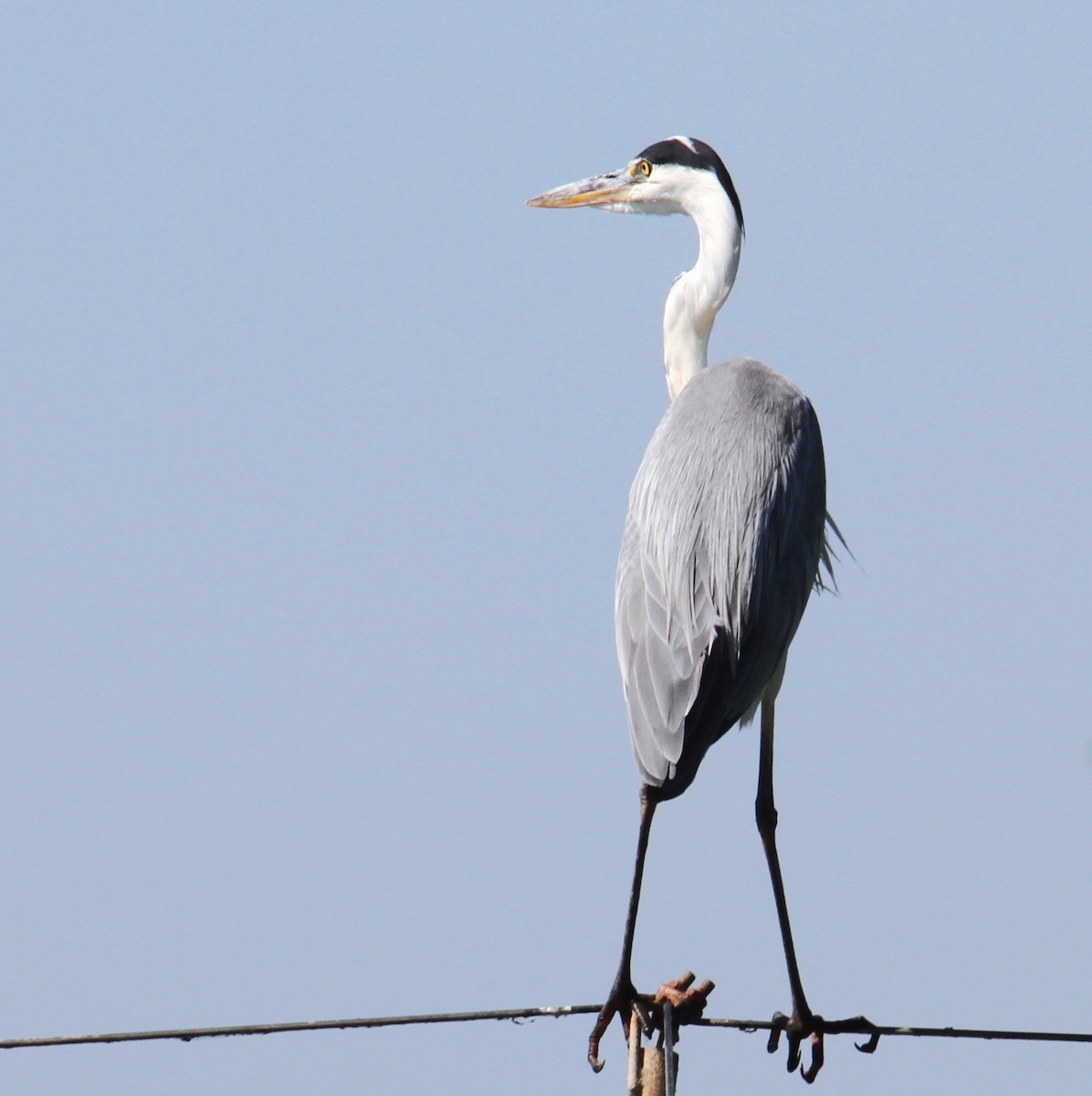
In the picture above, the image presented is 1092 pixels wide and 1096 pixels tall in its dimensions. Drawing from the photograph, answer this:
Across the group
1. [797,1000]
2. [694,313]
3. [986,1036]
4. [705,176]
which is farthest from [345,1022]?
[705,176]

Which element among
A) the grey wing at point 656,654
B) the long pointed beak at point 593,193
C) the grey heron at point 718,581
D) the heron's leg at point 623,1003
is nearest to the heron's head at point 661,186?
the long pointed beak at point 593,193

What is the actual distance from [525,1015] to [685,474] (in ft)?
7.76

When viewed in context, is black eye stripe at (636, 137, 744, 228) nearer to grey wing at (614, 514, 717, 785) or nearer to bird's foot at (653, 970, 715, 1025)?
grey wing at (614, 514, 717, 785)

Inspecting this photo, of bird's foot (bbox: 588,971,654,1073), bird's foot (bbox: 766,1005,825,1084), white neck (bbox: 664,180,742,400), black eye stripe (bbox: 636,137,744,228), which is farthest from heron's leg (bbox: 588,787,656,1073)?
black eye stripe (bbox: 636,137,744,228)

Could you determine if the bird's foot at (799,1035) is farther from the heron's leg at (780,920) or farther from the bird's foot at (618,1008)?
the bird's foot at (618,1008)

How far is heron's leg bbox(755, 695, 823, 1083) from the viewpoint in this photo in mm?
6070

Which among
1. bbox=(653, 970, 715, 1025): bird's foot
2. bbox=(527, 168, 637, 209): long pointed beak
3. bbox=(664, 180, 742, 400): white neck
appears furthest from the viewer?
bbox=(527, 168, 637, 209): long pointed beak

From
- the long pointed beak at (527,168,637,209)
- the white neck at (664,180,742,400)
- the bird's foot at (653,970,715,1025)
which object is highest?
Result: the long pointed beak at (527,168,637,209)


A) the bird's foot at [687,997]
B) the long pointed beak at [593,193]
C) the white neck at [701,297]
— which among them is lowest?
the bird's foot at [687,997]

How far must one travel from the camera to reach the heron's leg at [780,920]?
6.07 m

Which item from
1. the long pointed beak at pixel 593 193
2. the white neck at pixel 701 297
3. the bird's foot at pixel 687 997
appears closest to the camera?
the bird's foot at pixel 687 997

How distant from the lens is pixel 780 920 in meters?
6.54

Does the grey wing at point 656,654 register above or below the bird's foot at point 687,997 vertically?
above

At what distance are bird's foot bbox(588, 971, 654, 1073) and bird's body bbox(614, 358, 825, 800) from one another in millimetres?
601
